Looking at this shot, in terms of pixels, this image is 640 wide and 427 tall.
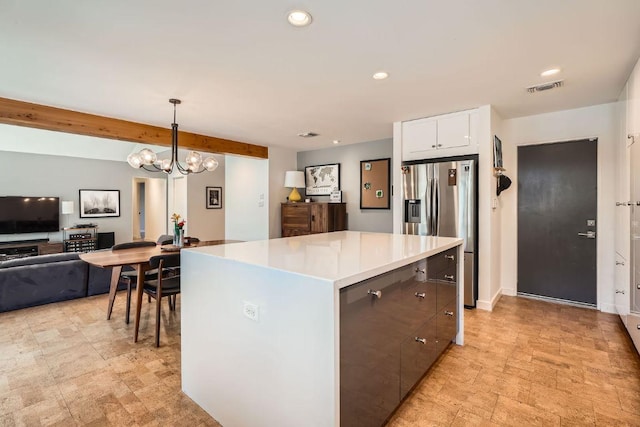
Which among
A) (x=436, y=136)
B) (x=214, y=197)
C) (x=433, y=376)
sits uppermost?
(x=436, y=136)

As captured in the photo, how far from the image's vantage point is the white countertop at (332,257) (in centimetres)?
132

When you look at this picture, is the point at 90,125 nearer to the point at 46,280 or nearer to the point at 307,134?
the point at 46,280

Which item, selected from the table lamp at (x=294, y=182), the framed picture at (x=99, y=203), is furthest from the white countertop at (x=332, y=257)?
the framed picture at (x=99, y=203)

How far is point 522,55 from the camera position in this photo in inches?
92.4

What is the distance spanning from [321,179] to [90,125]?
369 centimetres

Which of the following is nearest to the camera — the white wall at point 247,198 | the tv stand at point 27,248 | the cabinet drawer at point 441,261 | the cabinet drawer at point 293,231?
the cabinet drawer at point 441,261

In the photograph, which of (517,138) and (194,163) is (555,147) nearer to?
(517,138)

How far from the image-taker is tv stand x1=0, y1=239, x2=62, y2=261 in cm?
629

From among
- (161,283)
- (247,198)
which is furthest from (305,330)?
(247,198)

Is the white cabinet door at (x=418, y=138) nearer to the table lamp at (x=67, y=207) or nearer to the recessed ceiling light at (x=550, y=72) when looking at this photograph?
the recessed ceiling light at (x=550, y=72)

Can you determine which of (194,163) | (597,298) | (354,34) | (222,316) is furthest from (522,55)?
(194,163)

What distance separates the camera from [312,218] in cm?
555

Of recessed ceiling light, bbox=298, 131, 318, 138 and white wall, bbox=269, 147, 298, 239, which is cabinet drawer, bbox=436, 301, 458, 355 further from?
white wall, bbox=269, 147, 298, 239

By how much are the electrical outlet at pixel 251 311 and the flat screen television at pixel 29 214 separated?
7832 millimetres
